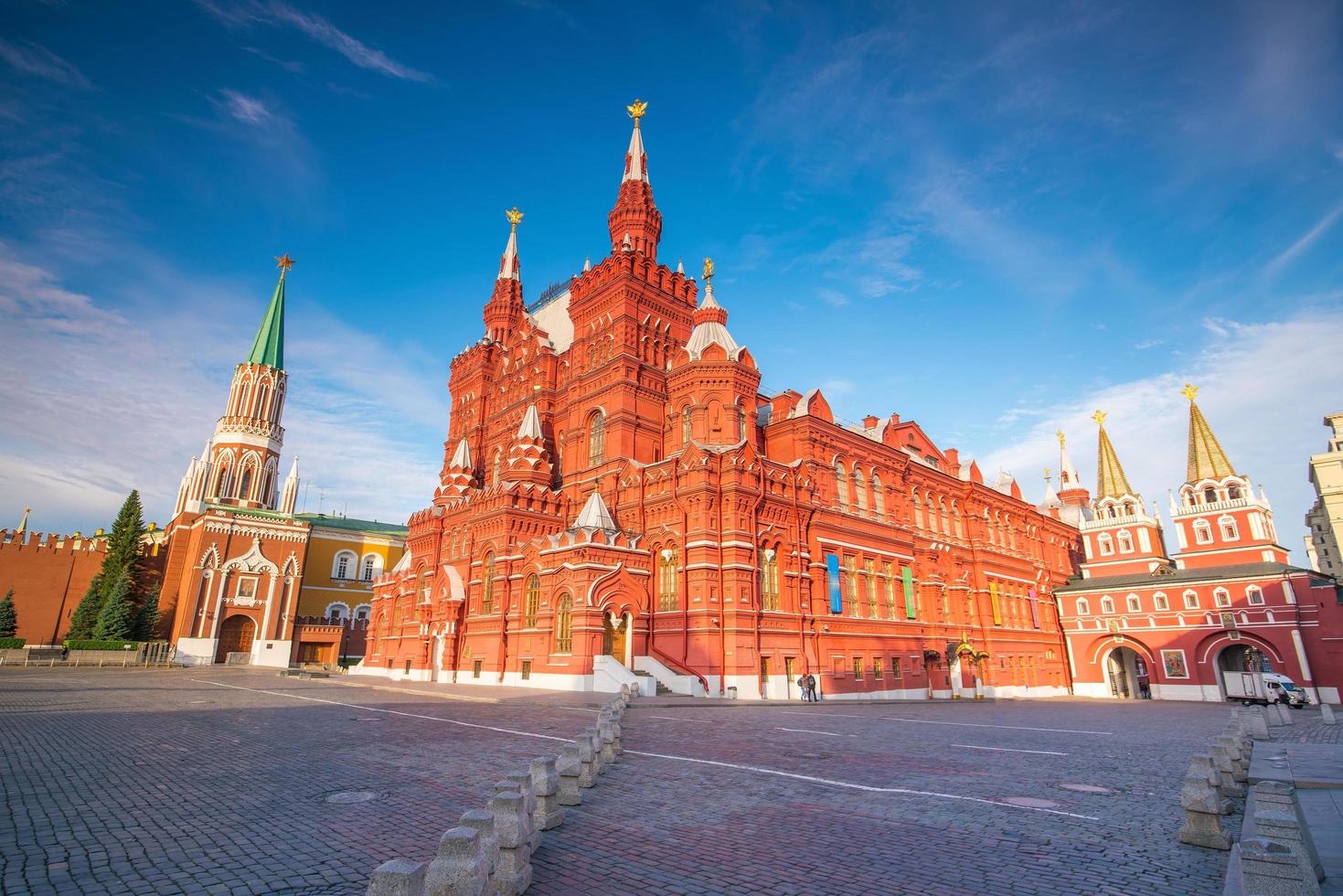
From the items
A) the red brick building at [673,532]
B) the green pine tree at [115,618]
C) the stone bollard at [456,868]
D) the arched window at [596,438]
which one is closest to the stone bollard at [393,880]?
the stone bollard at [456,868]

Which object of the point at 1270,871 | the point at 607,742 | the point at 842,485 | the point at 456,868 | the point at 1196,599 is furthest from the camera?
the point at 1196,599

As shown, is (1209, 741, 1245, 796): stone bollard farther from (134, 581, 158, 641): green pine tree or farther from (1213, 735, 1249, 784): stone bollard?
(134, 581, 158, 641): green pine tree

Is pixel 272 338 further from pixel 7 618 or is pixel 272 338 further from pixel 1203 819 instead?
pixel 1203 819

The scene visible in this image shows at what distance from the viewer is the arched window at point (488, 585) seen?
35719 millimetres

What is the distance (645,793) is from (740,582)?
20.8 metres

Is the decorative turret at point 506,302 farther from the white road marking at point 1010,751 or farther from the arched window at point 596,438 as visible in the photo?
the white road marking at point 1010,751

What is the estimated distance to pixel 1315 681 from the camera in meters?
41.7

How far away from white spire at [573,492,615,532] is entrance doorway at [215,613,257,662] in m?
40.0

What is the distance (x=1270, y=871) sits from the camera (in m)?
4.13

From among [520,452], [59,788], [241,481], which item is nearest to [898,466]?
[520,452]

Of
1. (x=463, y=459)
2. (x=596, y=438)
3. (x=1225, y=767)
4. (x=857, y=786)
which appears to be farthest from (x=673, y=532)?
(x=1225, y=767)

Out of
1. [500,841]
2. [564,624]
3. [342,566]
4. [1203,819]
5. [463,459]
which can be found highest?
[463,459]

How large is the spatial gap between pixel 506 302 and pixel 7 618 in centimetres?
4358

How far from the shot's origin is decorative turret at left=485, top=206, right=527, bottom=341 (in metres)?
51.3
